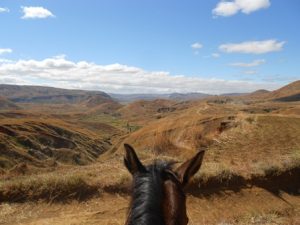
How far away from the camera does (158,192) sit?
2.48 m

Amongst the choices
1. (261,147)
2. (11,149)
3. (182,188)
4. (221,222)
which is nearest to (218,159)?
(261,147)

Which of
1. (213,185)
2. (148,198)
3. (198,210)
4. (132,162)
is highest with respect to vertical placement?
(132,162)

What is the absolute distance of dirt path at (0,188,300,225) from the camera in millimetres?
9461

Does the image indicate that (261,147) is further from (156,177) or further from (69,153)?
(69,153)

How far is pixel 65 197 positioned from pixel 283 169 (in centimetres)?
712

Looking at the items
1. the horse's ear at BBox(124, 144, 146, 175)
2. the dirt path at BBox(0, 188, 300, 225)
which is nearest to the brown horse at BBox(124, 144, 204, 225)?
the horse's ear at BBox(124, 144, 146, 175)

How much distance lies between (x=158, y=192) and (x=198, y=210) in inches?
335

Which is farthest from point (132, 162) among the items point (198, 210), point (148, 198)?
point (198, 210)

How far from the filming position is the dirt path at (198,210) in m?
9.46

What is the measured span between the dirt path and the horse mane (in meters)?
6.92

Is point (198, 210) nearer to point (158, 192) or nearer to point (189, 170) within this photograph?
point (189, 170)

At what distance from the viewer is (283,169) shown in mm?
13188

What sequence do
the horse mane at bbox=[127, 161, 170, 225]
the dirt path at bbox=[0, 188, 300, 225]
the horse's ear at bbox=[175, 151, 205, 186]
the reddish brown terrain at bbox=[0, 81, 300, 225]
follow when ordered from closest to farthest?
1. the horse mane at bbox=[127, 161, 170, 225]
2. the horse's ear at bbox=[175, 151, 205, 186]
3. the dirt path at bbox=[0, 188, 300, 225]
4. the reddish brown terrain at bbox=[0, 81, 300, 225]

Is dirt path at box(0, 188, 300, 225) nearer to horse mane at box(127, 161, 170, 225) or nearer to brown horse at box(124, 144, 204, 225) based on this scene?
brown horse at box(124, 144, 204, 225)
